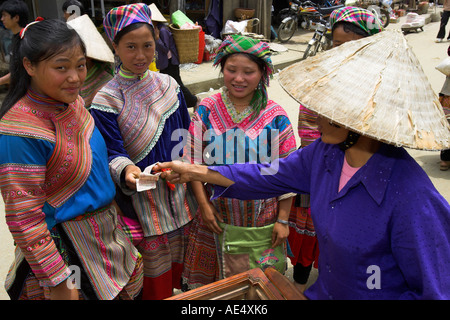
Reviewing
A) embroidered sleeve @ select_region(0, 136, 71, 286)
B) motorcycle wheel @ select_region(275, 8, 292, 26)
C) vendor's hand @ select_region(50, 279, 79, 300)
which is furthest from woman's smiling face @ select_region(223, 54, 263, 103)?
motorcycle wheel @ select_region(275, 8, 292, 26)

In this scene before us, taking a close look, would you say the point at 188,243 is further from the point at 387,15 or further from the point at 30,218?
the point at 387,15

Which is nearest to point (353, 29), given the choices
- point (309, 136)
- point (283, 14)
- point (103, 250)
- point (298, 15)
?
point (309, 136)

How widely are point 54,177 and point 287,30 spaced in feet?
33.5

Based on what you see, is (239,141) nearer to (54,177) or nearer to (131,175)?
(131,175)

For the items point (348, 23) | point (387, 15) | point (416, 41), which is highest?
point (348, 23)

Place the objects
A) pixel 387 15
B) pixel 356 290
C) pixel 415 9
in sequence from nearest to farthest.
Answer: pixel 356 290, pixel 387 15, pixel 415 9

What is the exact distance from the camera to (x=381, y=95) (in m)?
1.17

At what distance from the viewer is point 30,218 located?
145 cm

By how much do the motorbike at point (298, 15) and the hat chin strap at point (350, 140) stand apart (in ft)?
32.1

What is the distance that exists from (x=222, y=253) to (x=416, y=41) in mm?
13371

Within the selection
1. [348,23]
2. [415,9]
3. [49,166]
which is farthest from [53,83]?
[415,9]

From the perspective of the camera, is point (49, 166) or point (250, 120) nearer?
point (49, 166)

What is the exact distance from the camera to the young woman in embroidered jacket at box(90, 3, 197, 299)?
192 centimetres

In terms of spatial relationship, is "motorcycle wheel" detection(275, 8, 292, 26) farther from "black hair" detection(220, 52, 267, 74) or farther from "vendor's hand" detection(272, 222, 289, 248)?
"vendor's hand" detection(272, 222, 289, 248)
